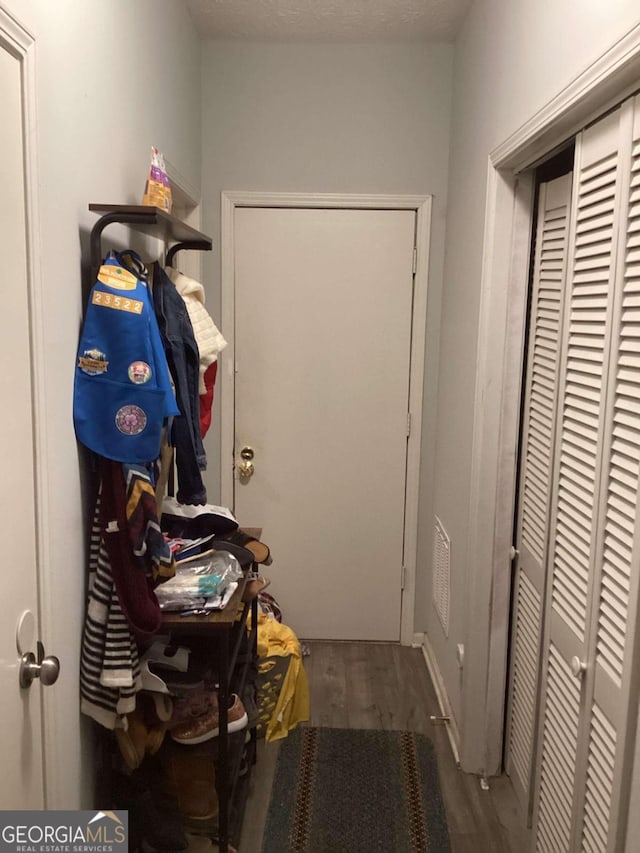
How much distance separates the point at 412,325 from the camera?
124 inches

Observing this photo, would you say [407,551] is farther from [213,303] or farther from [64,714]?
[64,714]

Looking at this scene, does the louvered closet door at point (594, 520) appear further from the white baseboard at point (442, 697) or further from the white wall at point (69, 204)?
the white wall at point (69, 204)

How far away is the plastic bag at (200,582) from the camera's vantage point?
1715 millimetres

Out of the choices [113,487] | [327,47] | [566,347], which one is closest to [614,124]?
[566,347]

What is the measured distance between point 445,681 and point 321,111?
2.47 metres

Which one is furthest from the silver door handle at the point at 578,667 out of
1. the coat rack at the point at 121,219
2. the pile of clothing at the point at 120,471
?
the coat rack at the point at 121,219

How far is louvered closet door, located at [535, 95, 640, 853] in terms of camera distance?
1.34m

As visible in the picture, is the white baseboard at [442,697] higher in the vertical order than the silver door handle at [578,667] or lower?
lower

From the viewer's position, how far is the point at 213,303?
312 cm

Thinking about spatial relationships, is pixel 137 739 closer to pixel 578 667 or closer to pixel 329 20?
pixel 578 667

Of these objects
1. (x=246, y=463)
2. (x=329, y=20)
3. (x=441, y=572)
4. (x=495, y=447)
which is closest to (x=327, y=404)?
(x=246, y=463)

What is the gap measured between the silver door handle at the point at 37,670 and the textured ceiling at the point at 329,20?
2401mm

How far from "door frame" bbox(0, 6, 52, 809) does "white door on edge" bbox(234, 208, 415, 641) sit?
1869 millimetres

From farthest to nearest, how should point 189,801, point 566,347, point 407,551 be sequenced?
1. point 407,551
2. point 189,801
3. point 566,347
